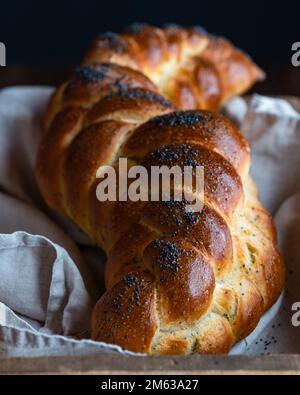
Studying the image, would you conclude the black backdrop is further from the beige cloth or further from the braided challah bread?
the braided challah bread

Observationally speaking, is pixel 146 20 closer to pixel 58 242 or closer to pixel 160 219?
pixel 58 242

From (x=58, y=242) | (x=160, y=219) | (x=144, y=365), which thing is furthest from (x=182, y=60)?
(x=144, y=365)

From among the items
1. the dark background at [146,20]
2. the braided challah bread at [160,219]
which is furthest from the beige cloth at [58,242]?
the dark background at [146,20]

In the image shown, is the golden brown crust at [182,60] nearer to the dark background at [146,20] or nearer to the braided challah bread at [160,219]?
the braided challah bread at [160,219]

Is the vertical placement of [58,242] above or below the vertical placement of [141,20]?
below

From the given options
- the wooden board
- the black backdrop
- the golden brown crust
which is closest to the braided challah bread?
the golden brown crust

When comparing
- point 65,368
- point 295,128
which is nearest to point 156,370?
point 65,368
